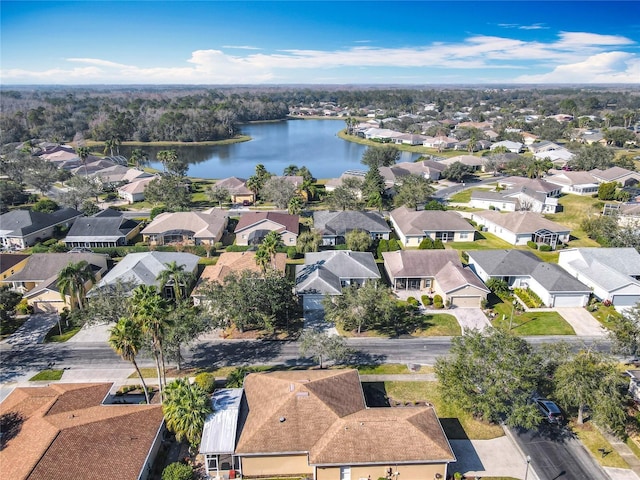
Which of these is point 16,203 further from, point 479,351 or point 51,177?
point 479,351

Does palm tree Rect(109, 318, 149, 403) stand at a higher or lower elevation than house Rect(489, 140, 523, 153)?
lower

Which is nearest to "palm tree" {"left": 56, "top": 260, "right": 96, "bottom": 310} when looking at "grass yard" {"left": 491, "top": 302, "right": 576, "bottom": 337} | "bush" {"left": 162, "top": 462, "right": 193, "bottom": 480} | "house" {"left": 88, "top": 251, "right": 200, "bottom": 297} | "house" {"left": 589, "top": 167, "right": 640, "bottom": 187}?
"house" {"left": 88, "top": 251, "right": 200, "bottom": 297}

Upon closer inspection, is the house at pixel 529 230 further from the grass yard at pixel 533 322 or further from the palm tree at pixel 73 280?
the palm tree at pixel 73 280

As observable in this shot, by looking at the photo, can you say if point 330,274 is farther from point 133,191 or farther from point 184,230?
point 133,191

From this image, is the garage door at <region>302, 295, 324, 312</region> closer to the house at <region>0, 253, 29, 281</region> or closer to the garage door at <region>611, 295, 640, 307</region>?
the garage door at <region>611, 295, 640, 307</region>

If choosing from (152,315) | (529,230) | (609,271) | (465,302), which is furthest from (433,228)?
(152,315)

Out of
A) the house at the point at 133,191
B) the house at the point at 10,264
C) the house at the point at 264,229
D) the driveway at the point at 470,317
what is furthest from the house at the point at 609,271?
the house at the point at 133,191

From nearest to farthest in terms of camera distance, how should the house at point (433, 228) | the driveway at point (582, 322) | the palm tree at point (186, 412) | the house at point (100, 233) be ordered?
the palm tree at point (186, 412)
the driveway at point (582, 322)
the house at point (100, 233)
the house at point (433, 228)
